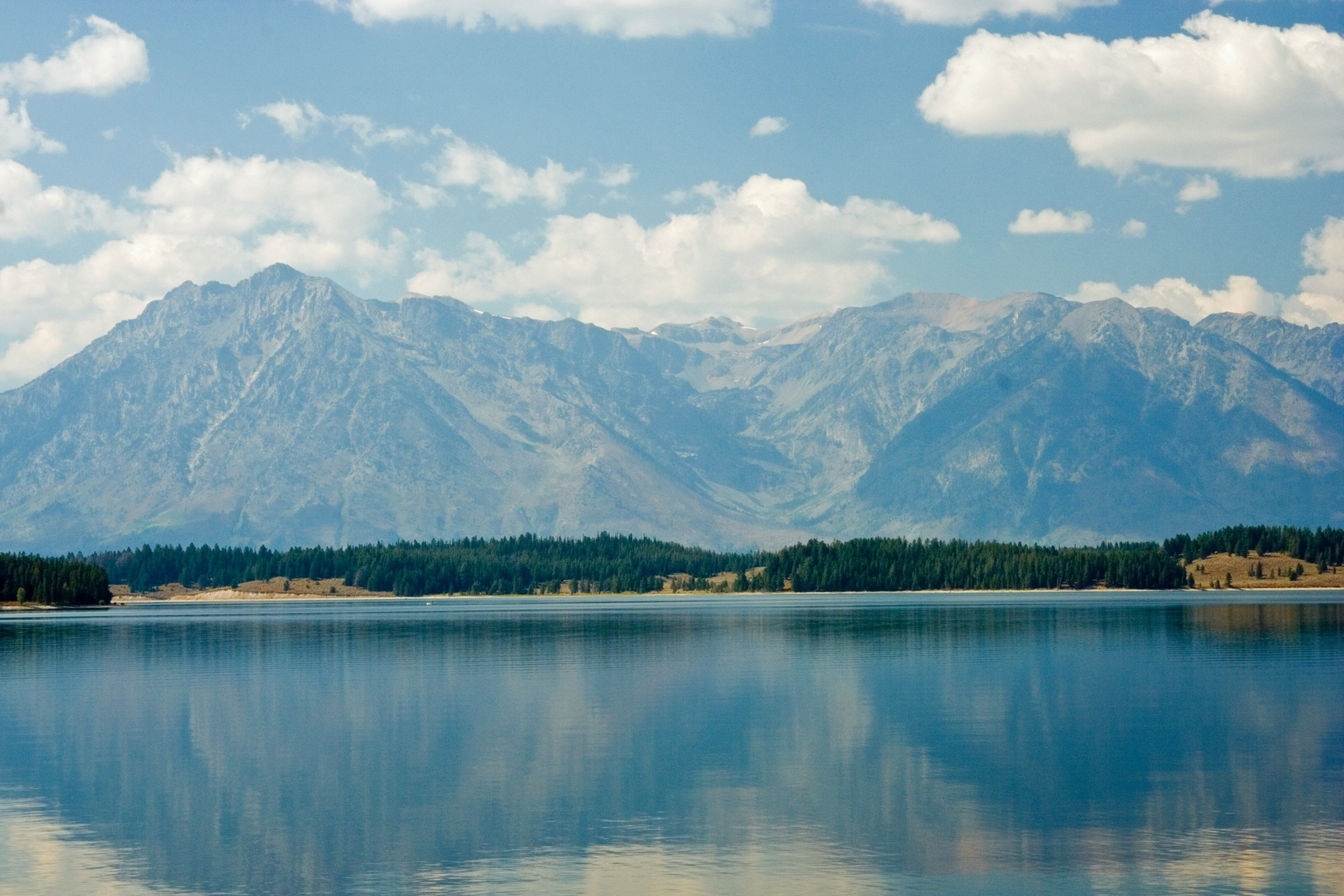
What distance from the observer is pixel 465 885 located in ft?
145

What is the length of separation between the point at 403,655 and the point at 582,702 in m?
50.0

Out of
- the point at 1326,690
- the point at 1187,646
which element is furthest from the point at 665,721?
the point at 1187,646

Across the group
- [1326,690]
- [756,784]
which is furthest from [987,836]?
[1326,690]

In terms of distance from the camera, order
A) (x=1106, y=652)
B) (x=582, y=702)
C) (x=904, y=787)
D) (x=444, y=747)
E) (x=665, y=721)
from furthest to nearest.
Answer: (x=1106, y=652), (x=582, y=702), (x=665, y=721), (x=444, y=747), (x=904, y=787)

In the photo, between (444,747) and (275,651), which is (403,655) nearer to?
(275,651)

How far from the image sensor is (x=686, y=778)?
6188cm

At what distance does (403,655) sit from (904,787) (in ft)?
278

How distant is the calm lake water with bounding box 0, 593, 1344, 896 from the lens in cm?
4581

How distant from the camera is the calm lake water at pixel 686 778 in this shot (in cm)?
4581

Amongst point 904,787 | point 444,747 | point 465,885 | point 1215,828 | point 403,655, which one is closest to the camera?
point 465,885

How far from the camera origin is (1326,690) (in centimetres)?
9088

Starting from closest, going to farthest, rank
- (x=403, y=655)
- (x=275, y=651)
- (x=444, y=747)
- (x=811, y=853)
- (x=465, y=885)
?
(x=465, y=885) < (x=811, y=853) < (x=444, y=747) < (x=403, y=655) < (x=275, y=651)

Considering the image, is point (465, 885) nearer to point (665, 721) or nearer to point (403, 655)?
point (665, 721)

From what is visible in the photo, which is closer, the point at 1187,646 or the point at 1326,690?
the point at 1326,690
